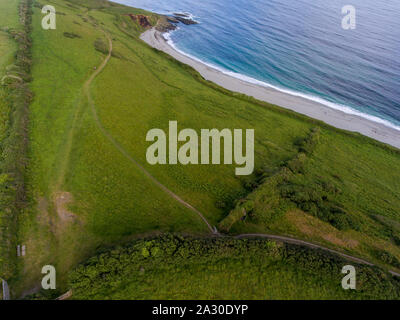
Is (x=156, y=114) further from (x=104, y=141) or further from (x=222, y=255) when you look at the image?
(x=222, y=255)

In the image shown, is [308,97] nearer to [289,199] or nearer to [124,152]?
[289,199]

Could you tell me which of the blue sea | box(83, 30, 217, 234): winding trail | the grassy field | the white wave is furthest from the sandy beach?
box(83, 30, 217, 234): winding trail

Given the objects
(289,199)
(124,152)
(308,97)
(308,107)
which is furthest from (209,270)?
(308,97)

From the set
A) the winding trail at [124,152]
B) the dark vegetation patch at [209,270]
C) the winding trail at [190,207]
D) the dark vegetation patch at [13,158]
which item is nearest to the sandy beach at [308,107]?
the winding trail at [124,152]

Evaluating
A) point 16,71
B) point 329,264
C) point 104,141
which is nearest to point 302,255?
point 329,264

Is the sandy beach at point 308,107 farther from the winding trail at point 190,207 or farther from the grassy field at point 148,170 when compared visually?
the winding trail at point 190,207
